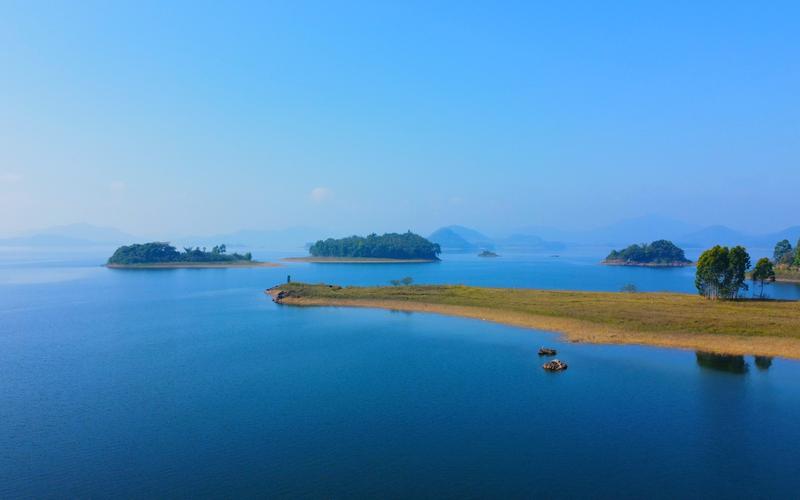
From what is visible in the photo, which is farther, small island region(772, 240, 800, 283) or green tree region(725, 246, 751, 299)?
small island region(772, 240, 800, 283)

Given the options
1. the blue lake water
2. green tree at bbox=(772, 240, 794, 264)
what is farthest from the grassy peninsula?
green tree at bbox=(772, 240, 794, 264)

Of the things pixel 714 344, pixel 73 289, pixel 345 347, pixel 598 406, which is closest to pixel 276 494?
pixel 598 406

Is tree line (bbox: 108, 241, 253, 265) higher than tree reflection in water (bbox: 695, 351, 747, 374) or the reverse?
higher

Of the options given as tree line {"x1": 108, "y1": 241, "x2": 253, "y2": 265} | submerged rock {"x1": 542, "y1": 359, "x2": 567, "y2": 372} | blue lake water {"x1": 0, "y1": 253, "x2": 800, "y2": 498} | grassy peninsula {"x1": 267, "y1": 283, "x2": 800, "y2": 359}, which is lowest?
blue lake water {"x1": 0, "y1": 253, "x2": 800, "y2": 498}

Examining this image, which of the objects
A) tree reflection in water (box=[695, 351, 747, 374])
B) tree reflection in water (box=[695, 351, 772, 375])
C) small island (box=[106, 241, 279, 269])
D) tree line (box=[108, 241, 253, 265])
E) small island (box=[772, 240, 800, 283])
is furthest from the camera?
tree line (box=[108, 241, 253, 265])

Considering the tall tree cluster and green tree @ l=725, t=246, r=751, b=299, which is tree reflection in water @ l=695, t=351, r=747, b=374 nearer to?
the tall tree cluster

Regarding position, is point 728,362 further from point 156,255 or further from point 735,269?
point 156,255

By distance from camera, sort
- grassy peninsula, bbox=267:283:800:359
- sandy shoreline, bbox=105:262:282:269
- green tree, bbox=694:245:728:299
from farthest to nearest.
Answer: sandy shoreline, bbox=105:262:282:269 → green tree, bbox=694:245:728:299 → grassy peninsula, bbox=267:283:800:359
